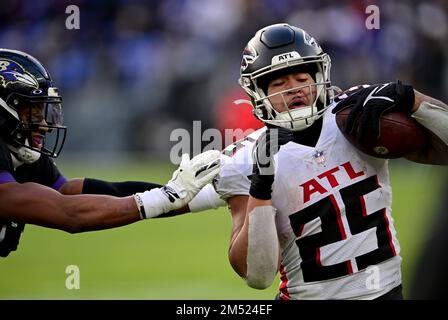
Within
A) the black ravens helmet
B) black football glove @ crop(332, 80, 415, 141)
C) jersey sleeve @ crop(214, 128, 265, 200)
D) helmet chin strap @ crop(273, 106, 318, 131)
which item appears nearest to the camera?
black football glove @ crop(332, 80, 415, 141)

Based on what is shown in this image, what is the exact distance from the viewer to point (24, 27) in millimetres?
15523

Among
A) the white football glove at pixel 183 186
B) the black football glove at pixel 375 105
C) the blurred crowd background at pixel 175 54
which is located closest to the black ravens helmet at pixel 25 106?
the white football glove at pixel 183 186

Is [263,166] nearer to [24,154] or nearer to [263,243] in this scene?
[263,243]

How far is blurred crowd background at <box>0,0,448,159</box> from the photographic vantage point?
1426cm

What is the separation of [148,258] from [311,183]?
6.09 meters

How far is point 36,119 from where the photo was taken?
4.81 meters

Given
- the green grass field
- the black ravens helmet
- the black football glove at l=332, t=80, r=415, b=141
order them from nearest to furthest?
the black football glove at l=332, t=80, r=415, b=141 < the black ravens helmet < the green grass field

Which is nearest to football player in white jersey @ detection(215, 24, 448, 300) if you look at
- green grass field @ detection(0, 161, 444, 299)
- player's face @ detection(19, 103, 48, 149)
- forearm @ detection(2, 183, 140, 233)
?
forearm @ detection(2, 183, 140, 233)

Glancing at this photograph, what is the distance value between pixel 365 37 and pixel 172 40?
328cm

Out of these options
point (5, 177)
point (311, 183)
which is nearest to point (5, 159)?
point (5, 177)

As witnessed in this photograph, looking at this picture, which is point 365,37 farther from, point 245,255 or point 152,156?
point 245,255

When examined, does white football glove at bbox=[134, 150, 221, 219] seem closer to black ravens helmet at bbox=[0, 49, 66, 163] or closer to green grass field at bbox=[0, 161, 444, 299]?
black ravens helmet at bbox=[0, 49, 66, 163]

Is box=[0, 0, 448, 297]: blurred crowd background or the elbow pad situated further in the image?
box=[0, 0, 448, 297]: blurred crowd background

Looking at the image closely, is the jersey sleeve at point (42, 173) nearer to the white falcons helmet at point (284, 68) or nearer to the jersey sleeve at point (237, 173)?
Answer: the jersey sleeve at point (237, 173)
